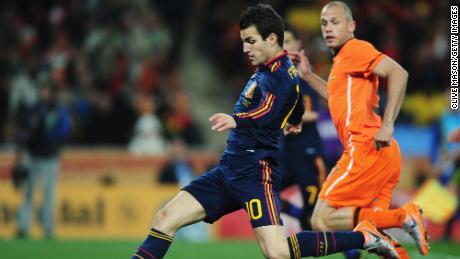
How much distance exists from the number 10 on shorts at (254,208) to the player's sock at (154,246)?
0.67 meters

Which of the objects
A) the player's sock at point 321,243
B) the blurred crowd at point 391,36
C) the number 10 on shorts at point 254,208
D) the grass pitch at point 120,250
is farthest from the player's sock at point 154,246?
the blurred crowd at point 391,36

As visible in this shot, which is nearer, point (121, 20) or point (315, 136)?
point (315, 136)

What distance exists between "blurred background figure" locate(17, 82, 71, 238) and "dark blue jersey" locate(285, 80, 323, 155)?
19.1 ft

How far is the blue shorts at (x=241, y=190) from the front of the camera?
741 cm

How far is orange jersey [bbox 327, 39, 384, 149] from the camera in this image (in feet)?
26.9

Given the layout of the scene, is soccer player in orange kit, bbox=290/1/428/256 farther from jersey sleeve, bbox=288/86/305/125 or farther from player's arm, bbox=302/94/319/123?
player's arm, bbox=302/94/319/123

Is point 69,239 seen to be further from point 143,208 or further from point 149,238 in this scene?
point 149,238

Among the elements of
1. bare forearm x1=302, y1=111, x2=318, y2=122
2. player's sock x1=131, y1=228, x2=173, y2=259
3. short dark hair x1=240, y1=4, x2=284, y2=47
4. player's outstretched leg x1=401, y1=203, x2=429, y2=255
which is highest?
short dark hair x1=240, y1=4, x2=284, y2=47

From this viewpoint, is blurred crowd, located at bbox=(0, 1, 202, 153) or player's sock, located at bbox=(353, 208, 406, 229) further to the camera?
blurred crowd, located at bbox=(0, 1, 202, 153)

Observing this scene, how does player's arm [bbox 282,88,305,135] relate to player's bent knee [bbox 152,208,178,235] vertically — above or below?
above

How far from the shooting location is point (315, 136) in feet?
32.4


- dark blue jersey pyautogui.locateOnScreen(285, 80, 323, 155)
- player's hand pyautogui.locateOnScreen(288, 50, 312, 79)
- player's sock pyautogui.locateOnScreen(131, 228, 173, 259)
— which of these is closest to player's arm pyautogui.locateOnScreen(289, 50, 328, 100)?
player's hand pyautogui.locateOnScreen(288, 50, 312, 79)

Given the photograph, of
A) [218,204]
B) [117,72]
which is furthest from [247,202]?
[117,72]

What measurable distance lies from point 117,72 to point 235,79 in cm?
259
